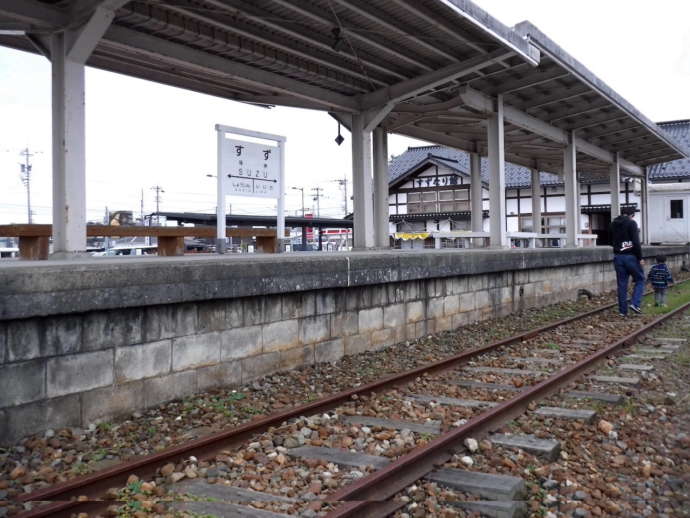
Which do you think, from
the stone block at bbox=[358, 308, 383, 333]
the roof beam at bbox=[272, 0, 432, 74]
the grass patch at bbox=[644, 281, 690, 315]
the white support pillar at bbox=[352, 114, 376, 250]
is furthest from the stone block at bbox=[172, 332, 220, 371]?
the grass patch at bbox=[644, 281, 690, 315]

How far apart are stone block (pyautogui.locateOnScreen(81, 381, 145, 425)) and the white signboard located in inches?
155

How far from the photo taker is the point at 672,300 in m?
14.3

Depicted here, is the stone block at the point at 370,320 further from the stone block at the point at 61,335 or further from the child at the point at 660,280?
the child at the point at 660,280

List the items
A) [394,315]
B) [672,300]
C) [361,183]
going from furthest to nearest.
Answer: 1. [672,300]
2. [361,183]
3. [394,315]

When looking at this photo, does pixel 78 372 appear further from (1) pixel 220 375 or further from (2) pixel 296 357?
(2) pixel 296 357

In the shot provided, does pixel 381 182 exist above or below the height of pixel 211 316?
above

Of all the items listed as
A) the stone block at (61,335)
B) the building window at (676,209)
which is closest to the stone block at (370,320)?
the stone block at (61,335)

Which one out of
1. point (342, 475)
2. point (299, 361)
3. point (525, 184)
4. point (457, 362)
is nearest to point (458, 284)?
point (457, 362)

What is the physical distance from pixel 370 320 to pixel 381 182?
7.58 metres

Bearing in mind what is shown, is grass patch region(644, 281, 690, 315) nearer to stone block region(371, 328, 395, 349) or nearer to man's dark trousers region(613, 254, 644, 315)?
man's dark trousers region(613, 254, 644, 315)

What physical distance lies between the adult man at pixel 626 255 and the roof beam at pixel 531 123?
3.92m

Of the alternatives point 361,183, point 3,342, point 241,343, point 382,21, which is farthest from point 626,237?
point 3,342

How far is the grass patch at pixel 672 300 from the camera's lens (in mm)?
12334

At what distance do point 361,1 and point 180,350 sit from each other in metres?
5.93
